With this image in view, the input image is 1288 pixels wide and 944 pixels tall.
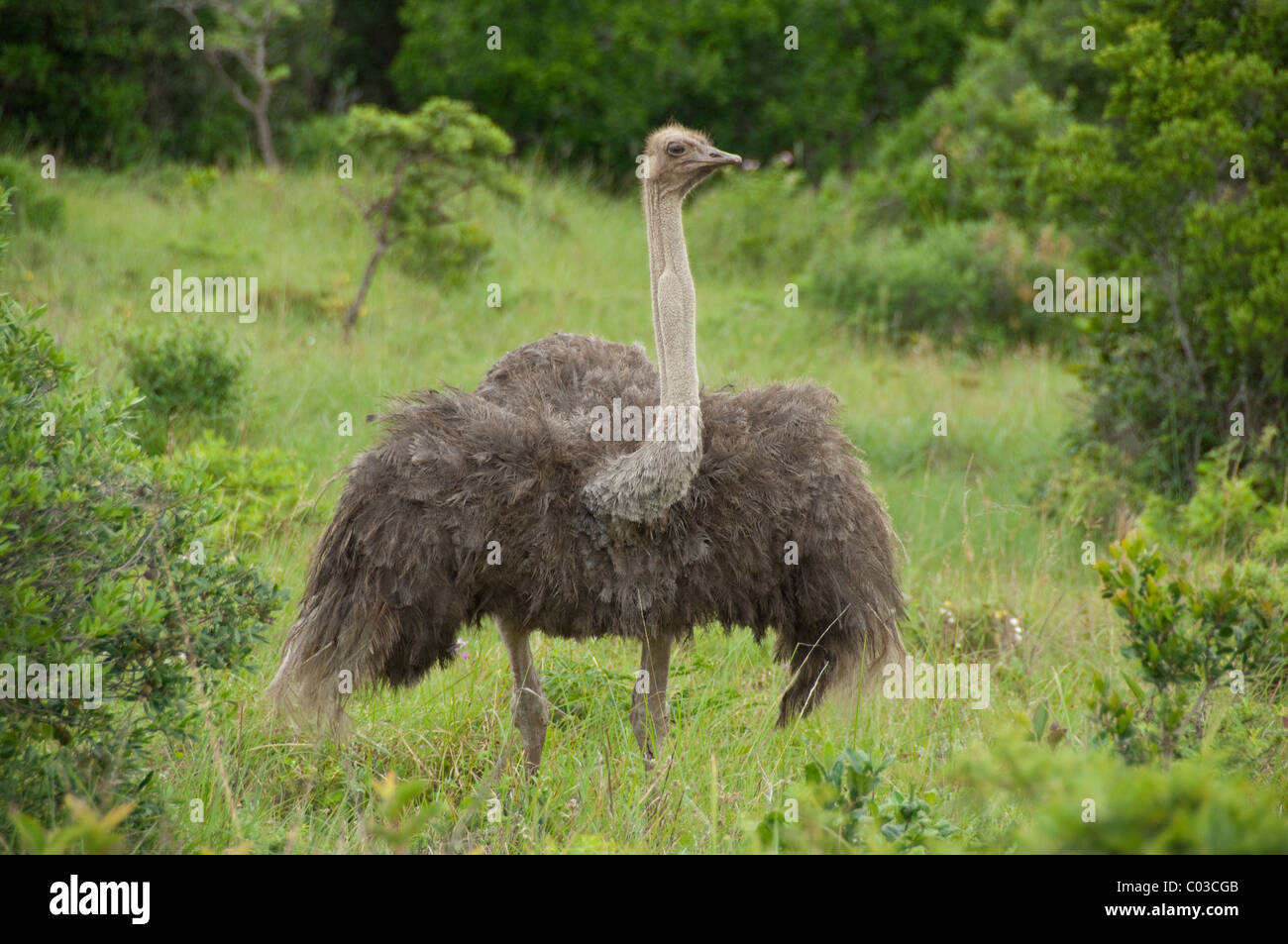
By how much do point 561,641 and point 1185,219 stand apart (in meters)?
4.27

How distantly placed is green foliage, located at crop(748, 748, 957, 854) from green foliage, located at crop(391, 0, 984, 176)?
1349 centimetres

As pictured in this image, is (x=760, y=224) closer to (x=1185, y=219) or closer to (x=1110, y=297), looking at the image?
(x=1110, y=297)

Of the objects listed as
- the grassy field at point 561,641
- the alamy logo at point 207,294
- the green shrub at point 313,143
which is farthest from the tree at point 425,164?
the green shrub at point 313,143

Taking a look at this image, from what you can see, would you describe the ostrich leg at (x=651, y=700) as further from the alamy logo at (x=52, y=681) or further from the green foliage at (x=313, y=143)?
the green foliage at (x=313, y=143)

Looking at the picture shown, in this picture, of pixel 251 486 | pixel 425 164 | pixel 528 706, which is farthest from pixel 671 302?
pixel 425 164

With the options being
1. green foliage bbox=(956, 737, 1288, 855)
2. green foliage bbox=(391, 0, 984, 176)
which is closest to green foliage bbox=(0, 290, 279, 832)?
green foliage bbox=(956, 737, 1288, 855)

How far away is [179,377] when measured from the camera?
715cm

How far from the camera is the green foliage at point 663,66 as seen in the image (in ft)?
52.9

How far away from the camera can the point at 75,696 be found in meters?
3.49

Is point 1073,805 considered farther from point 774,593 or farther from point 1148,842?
point 774,593

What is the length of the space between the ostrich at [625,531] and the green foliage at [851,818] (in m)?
0.88

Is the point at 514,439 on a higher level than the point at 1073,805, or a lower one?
higher

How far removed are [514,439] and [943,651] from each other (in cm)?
261
